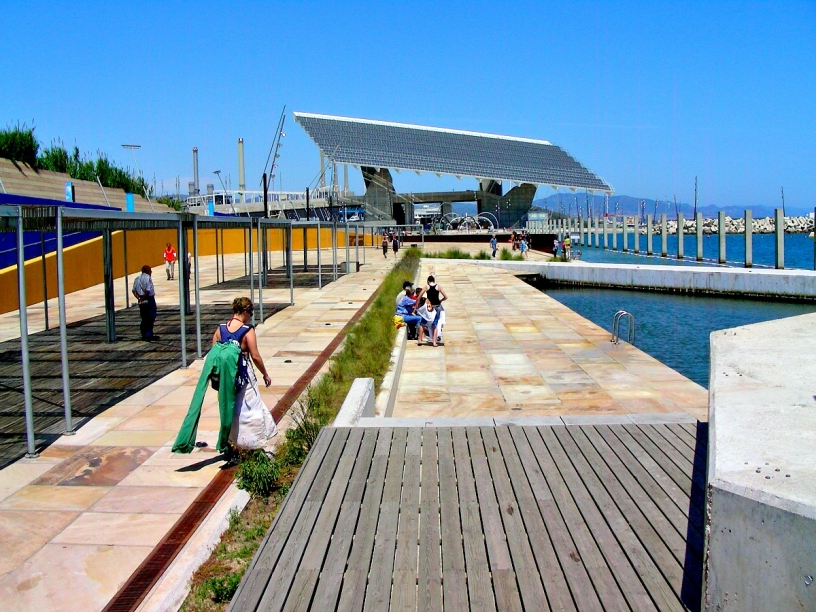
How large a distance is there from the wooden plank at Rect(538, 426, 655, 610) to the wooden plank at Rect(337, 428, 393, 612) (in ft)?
3.78

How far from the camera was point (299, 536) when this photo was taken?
4.19 meters

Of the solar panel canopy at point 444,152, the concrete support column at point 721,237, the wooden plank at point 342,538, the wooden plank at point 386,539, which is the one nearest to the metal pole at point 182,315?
the wooden plank at point 342,538

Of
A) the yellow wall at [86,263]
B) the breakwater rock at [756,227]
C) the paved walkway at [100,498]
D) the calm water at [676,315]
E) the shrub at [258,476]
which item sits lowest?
the calm water at [676,315]

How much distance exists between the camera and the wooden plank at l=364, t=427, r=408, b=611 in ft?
11.7

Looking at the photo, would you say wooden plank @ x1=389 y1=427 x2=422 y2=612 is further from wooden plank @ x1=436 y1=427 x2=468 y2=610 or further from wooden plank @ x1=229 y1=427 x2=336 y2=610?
wooden plank @ x1=229 y1=427 x2=336 y2=610

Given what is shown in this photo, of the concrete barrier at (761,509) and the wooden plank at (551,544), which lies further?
the wooden plank at (551,544)

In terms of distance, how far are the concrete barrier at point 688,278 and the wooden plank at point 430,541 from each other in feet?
81.1

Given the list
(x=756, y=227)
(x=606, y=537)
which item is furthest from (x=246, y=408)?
(x=756, y=227)

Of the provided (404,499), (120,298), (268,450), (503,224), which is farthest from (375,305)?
(503,224)

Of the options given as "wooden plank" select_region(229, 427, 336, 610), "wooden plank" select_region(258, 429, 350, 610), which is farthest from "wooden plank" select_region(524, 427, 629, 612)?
"wooden plank" select_region(229, 427, 336, 610)

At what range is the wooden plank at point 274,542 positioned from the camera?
360cm

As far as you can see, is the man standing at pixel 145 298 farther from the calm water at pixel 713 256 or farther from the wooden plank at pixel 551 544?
the calm water at pixel 713 256

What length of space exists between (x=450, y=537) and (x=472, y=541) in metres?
0.12

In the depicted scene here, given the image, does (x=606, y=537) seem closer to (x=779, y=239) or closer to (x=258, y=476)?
(x=258, y=476)
